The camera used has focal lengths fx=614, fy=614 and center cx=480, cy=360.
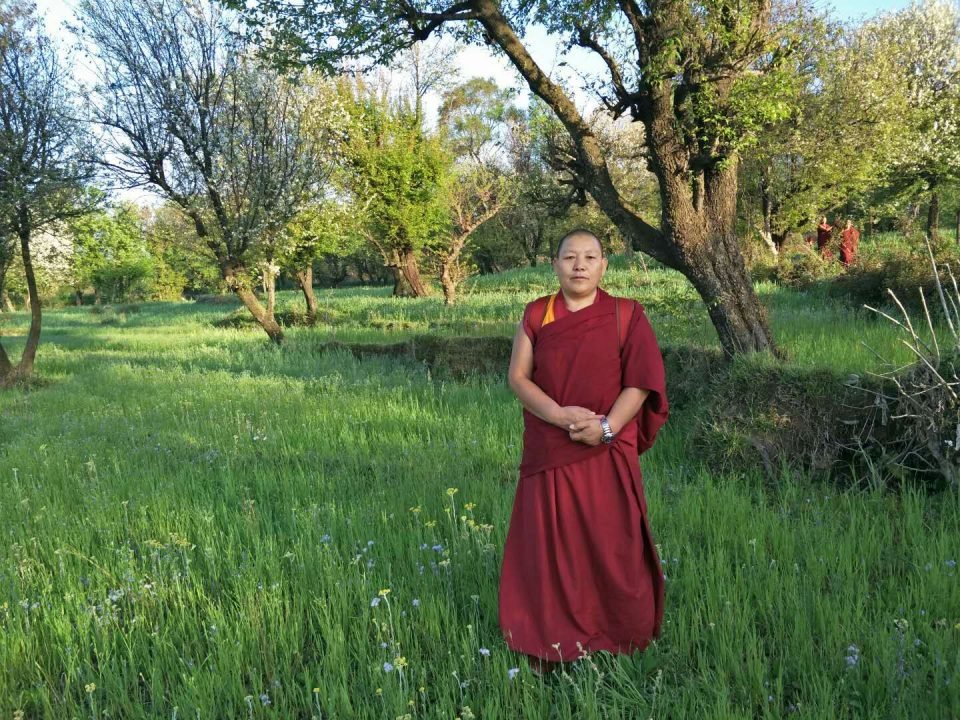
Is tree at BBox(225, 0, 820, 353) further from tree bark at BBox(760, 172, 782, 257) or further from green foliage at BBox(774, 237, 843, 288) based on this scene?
tree bark at BBox(760, 172, 782, 257)

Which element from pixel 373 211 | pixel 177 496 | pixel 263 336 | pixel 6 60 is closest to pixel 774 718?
pixel 177 496

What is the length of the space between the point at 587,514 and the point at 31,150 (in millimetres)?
14123

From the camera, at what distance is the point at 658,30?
6.97 m

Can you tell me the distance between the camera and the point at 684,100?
22.7ft

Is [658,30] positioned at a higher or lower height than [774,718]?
higher

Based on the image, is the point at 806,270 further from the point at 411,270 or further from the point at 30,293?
A: the point at 30,293

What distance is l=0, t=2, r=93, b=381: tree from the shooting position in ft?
38.8

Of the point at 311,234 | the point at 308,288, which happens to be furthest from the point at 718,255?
the point at 308,288

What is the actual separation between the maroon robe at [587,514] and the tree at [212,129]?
13075 mm

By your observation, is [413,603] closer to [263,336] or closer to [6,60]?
[6,60]

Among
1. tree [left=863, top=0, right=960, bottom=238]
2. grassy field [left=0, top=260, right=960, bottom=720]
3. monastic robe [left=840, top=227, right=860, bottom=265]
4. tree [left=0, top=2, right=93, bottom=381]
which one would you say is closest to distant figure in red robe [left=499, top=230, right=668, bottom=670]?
grassy field [left=0, top=260, right=960, bottom=720]

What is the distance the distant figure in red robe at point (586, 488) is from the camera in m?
2.96

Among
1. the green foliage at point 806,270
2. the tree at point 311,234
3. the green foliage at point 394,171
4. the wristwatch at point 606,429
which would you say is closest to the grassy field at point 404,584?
the wristwatch at point 606,429

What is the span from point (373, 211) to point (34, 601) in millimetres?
21418
